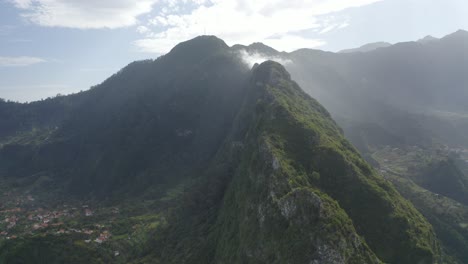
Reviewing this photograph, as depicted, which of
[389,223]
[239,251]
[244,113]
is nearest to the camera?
[239,251]

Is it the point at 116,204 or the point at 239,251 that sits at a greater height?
the point at 239,251

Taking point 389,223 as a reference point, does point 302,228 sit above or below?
above

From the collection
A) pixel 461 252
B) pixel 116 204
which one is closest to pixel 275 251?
pixel 461 252

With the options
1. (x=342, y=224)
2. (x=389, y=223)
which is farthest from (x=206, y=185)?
(x=342, y=224)

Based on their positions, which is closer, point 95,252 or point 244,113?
point 95,252

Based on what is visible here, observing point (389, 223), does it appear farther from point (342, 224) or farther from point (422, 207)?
point (422, 207)

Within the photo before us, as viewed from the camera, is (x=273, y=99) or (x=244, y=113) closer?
(x=273, y=99)

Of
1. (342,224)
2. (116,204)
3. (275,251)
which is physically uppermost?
(342,224)

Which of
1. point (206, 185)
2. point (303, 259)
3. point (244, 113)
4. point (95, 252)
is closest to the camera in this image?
point (303, 259)

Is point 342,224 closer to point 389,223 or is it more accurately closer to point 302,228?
point 302,228

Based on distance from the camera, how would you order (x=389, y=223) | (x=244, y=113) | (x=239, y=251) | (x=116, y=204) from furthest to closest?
(x=116, y=204), (x=244, y=113), (x=389, y=223), (x=239, y=251)
